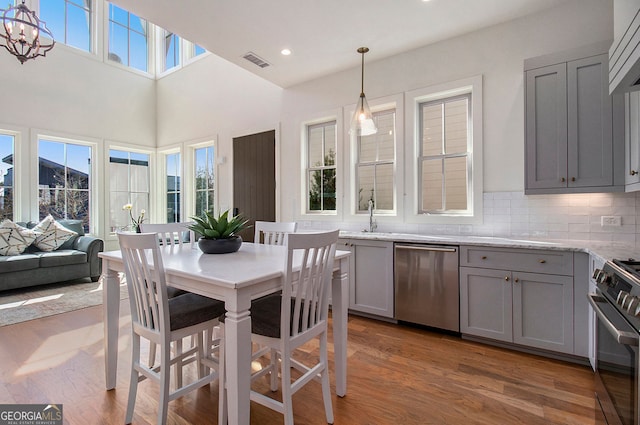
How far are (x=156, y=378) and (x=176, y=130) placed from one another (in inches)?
221

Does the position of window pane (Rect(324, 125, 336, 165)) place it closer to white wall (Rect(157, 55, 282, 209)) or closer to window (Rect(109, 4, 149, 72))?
white wall (Rect(157, 55, 282, 209))

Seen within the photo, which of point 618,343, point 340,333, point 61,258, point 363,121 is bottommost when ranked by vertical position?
point 340,333

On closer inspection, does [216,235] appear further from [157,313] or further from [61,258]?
[61,258]

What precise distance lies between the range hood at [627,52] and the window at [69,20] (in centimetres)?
744

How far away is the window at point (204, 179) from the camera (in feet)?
19.1

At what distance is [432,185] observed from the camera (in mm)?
3588

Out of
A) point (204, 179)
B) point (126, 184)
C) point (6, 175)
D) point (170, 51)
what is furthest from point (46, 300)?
point (170, 51)

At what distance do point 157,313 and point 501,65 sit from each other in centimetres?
355

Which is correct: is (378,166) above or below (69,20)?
below

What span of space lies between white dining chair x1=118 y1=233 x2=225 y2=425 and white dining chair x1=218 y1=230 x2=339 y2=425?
238 mm

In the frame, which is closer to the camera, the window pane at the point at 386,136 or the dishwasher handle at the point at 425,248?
the dishwasher handle at the point at 425,248

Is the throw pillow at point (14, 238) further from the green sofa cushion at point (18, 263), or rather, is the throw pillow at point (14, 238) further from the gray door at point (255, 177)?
the gray door at point (255, 177)

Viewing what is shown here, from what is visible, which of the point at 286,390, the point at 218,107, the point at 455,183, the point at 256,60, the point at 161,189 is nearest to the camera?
the point at 286,390

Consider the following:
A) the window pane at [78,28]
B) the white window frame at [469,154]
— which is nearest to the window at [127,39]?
the window pane at [78,28]
